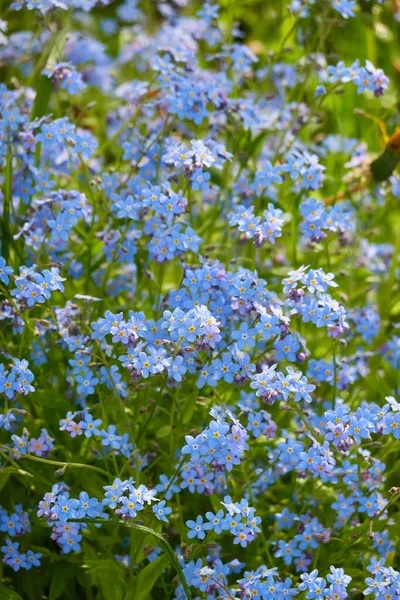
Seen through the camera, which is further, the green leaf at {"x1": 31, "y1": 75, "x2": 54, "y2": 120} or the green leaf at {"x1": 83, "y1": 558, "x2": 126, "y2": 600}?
the green leaf at {"x1": 31, "y1": 75, "x2": 54, "y2": 120}

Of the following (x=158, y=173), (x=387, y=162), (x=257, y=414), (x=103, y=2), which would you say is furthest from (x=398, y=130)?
(x=257, y=414)

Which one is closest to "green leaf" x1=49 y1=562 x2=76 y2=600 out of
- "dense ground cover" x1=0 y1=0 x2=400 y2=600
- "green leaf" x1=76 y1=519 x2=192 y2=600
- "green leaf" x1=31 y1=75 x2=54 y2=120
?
"dense ground cover" x1=0 y1=0 x2=400 y2=600

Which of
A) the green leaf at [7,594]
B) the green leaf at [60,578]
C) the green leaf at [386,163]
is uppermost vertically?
the green leaf at [386,163]

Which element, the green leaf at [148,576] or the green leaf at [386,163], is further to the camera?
the green leaf at [386,163]

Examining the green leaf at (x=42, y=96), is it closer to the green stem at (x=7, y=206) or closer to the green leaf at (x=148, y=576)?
the green stem at (x=7, y=206)

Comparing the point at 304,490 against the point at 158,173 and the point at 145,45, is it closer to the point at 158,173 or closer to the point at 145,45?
the point at 158,173

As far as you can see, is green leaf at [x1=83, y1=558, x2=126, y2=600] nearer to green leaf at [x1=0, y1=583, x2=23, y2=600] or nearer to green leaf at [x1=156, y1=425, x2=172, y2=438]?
green leaf at [x1=0, y1=583, x2=23, y2=600]

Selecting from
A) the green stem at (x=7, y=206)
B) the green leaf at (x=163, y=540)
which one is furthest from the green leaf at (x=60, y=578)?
the green stem at (x=7, y=206)
